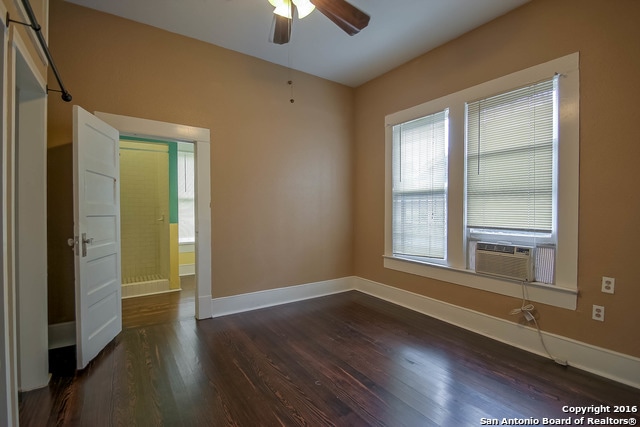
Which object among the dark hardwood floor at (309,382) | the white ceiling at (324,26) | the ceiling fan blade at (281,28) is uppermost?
the white ceiling at (324,26)

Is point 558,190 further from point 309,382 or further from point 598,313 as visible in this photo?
point 309,382

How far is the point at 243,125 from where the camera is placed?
3.44 m

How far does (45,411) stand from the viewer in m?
1.73

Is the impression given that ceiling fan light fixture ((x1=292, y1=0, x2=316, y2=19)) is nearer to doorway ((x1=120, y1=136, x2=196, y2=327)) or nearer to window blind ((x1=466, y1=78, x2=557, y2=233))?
window blind ((x1=466, y1=78, x2=557, y2=233))

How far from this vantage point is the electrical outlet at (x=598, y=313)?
7.03 ft

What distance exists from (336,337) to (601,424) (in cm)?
181

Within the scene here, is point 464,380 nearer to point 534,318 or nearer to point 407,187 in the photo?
point 534,318

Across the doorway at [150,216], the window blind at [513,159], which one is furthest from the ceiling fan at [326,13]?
the doorway at [150,216]

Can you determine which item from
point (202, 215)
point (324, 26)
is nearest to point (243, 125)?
point (202, 215)

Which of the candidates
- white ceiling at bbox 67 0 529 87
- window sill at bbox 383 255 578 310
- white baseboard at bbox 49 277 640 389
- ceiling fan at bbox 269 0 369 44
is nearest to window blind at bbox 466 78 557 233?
window sill at bbox 383 255 578 310

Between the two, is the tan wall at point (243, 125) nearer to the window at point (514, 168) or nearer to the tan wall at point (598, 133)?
the window at point (514, 168)

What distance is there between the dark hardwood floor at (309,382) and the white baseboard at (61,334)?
149 millimetres

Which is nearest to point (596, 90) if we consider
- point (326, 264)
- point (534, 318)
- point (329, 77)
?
point (534, 318)

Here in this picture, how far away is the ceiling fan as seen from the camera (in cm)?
182
